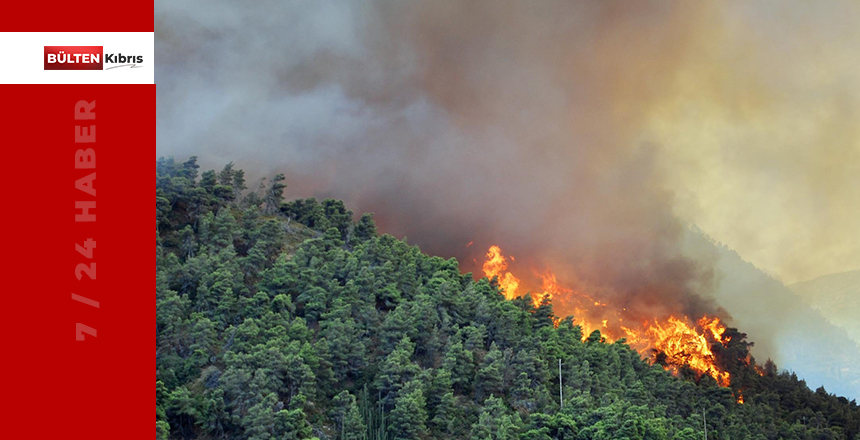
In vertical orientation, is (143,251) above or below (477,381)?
above

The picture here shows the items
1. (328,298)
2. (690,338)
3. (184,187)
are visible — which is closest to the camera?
(328,298)

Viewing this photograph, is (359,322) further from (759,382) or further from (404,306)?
(759,382)

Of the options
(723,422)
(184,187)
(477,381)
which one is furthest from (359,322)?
(723,422)

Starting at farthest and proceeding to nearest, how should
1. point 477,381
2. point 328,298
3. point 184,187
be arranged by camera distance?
point 184,187, point 328,298, point 477,381

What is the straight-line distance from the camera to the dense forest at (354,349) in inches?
2852

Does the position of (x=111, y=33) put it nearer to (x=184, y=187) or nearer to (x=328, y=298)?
(x=328, y=298)

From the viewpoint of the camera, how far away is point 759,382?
144 metres

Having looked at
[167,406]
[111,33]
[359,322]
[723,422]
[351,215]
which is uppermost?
[351,215]

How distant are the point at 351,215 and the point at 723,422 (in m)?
59.5

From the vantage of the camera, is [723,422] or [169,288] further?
[723,422]

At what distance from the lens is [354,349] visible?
8112 cm

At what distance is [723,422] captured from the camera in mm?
109125

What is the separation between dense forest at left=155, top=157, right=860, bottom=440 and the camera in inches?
2852

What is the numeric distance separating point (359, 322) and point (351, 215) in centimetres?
3413
